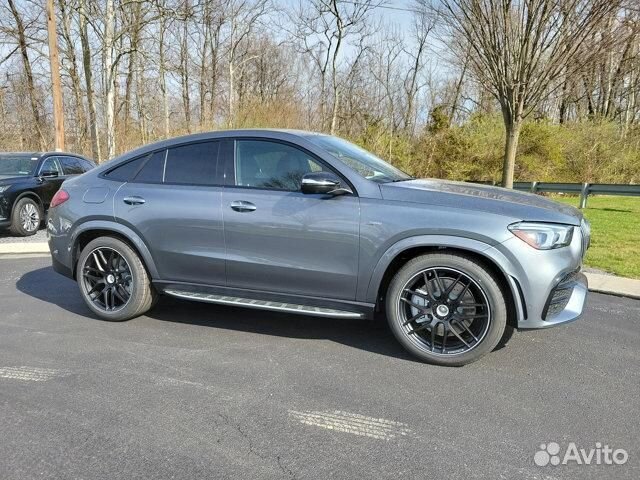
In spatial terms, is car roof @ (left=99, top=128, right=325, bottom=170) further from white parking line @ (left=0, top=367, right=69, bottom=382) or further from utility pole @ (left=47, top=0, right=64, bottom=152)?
utility pole @ (left=47, top=0, right=64, bottom=152)

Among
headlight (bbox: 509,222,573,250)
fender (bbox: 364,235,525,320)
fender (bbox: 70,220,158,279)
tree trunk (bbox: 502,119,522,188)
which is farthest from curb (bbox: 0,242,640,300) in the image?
fender (bbox: 70,220,158,279)

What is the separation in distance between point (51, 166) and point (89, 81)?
14.4 metres

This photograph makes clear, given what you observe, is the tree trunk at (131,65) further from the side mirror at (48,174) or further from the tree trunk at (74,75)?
the side mirror at (48,174)

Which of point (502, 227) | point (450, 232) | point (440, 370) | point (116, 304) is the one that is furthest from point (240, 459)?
point (116, 304)

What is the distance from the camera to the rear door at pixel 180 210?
3707 mm

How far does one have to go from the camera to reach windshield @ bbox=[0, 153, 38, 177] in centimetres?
866

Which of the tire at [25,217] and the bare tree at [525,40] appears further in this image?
the tire at [25,217]

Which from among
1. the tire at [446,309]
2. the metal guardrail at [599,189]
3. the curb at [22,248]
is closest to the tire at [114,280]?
the tire at [446,309]

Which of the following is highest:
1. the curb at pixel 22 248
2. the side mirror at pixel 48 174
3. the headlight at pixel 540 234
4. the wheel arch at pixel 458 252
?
the side mirror at pixel 48 174

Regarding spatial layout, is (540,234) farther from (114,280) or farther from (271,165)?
(114,280)

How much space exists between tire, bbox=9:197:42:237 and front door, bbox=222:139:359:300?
6638mm

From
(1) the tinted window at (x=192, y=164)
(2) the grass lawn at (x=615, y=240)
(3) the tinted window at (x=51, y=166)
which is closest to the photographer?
(1) the tinted window at (x=192, y=164)

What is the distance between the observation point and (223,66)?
32.8m

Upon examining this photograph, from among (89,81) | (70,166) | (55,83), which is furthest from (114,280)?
(89,81)
